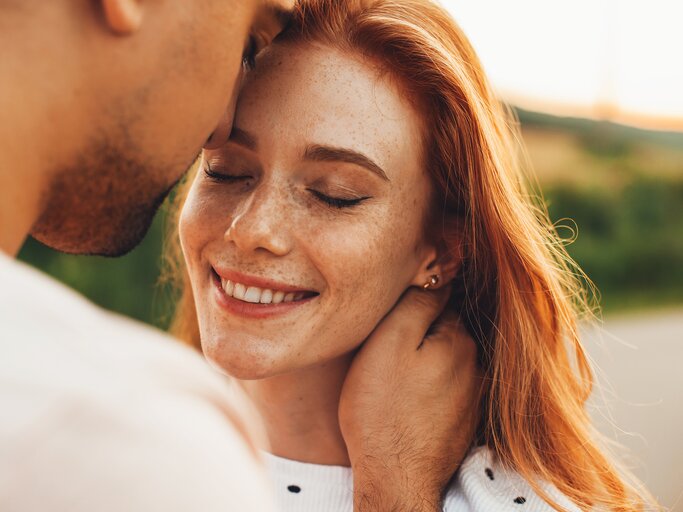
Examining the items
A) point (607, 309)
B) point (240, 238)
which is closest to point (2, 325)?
point (240, 238)

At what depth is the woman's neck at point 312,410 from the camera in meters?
2.45

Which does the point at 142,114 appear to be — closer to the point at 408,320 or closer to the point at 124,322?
the point at 124,322

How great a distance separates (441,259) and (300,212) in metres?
0.54

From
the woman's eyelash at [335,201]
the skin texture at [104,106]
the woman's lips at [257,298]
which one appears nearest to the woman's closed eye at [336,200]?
the woman's eyelash at [335,201]

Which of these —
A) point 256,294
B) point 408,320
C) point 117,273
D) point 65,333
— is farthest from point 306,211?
point 117,273

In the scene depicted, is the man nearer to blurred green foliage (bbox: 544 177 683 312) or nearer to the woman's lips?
the woman's lips

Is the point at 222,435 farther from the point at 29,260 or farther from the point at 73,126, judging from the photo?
the point at 29,260

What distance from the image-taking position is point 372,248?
2.18m

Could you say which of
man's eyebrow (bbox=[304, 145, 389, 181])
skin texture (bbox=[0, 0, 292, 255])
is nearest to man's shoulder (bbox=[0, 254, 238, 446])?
skin texture (bbox=[0, 0, 292, 255])

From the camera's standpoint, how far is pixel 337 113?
212 cm

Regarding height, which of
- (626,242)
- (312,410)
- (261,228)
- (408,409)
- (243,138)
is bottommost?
(626,242)

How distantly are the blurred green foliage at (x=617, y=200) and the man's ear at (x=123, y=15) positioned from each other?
7.01 m

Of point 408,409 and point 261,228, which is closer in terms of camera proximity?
point 261,228

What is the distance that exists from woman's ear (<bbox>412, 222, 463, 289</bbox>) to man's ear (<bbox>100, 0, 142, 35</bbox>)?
1.18m
